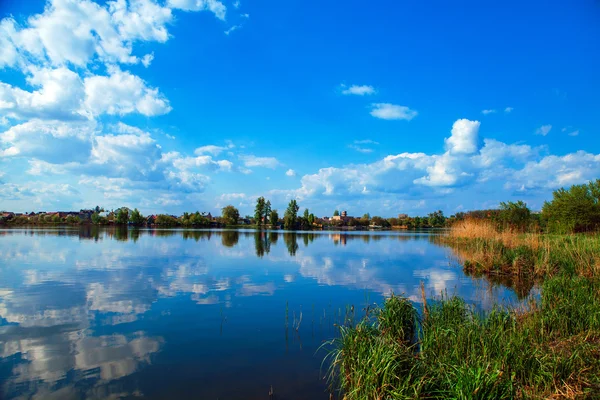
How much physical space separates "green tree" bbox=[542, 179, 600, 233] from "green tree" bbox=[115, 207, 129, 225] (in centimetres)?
14198

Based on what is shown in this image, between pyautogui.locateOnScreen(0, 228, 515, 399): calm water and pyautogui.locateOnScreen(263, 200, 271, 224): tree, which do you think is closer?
pyautogui.locateOnScreen(0, 228, 515, 399): calm water

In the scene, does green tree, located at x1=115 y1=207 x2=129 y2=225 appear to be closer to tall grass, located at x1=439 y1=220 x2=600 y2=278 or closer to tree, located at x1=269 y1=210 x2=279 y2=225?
tree, located at x1=269 y1=210 x2=279 y2=225

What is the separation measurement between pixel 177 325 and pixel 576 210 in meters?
41.4

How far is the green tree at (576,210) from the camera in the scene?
113 ft

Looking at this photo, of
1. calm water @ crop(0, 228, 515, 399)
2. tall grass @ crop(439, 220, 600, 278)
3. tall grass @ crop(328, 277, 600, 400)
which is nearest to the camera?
tall grass @ crop(328, 277, 600, 400)

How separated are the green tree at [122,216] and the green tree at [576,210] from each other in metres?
142

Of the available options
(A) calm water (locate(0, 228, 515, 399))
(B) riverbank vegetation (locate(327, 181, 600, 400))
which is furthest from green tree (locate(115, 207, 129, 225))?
(B) riverbank vegetation (locate(327, 181, 600, 400))

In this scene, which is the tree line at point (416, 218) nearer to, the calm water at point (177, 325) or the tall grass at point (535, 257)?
the tall grass at point (535, 257)

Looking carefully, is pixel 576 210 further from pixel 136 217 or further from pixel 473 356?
pixel 136 217

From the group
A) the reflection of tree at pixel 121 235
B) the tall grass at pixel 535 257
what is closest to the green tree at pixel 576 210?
the tall grass at pixel 535 257

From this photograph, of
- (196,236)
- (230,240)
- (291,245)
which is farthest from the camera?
(196,236)

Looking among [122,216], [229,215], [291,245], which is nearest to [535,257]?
[291,245]

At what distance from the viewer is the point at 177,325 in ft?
31.8

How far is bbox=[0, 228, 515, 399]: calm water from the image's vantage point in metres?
Result: 6.24
